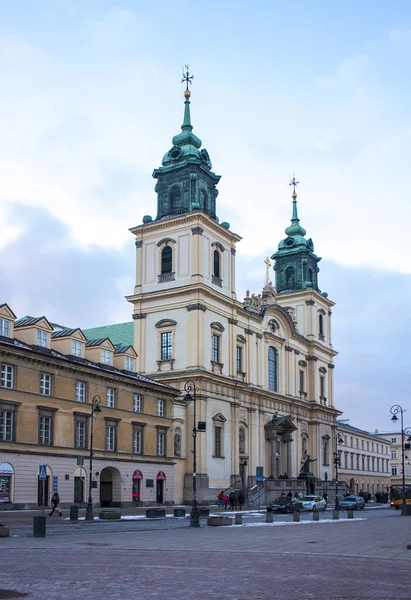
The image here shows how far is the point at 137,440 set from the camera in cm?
5300

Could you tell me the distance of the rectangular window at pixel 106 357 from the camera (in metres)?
54.2

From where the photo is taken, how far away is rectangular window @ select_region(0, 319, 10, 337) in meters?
45.2

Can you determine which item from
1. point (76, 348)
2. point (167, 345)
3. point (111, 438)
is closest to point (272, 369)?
point (167, 345)

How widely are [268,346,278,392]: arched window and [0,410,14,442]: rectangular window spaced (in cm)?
3947

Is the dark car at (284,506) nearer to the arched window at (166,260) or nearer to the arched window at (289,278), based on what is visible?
the arched window at (166,260)

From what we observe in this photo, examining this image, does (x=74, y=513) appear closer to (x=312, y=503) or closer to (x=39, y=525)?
(x=39, y=525)

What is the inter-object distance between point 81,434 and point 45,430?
11.1ft

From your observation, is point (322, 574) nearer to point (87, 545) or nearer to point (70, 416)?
point (87, 545)

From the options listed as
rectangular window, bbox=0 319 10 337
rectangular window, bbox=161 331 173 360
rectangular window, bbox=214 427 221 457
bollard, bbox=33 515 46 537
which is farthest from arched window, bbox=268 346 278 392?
bollard, bbox=33 515 46 537

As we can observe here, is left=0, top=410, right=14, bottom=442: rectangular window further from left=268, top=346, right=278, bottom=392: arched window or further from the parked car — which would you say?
left=268, top=346, right=278, bottom=392: arched window

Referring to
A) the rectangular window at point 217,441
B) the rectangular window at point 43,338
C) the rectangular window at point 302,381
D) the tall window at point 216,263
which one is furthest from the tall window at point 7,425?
the rectangular window at point 302,381

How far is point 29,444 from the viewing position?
43.0 m

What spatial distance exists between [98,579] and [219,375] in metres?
51.2

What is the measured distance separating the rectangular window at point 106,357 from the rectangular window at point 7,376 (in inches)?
474
